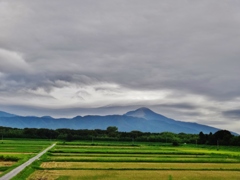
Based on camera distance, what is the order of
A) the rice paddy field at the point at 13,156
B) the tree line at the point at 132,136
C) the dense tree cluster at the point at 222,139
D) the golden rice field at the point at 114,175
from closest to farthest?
the golden rice field at the point at 114,175
the rice paddy field at the point at 13,156
the dense tree cluster at the point at 222,139
the tree line at the point at 132,136

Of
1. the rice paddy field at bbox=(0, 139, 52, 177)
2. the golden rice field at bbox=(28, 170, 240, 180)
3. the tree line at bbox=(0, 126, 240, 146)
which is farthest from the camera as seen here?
the tree line at bbox=(0, 126, 240, 146)

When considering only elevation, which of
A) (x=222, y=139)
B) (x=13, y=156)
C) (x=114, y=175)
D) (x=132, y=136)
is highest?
(x=132, y=136)

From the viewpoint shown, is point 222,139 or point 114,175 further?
point 222,139

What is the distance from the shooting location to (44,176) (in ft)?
80.9

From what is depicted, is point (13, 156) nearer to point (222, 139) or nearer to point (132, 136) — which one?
point (222, 139)

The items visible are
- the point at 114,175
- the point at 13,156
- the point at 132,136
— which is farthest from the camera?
the point at 132,136

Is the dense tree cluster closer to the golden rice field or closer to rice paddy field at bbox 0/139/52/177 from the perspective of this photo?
rice paddy field at bbox 0/139/52/177

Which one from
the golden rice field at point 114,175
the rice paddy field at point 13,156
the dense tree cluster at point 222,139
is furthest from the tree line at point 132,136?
the golden rice field at point 114,175

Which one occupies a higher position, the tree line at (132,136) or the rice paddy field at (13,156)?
the tree line at (132,136)

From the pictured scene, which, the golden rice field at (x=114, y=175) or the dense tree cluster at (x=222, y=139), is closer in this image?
the golden rice field at (x=114, y=175)

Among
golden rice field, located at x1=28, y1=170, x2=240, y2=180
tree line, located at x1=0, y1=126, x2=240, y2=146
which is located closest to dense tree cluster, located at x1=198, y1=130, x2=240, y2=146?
tree line, located at x1=0, y1=126, x2=240, y2=146

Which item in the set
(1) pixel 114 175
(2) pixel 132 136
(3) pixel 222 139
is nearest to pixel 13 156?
(1) pixel 114 175

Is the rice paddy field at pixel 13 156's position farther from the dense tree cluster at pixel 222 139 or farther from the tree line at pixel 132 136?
the dense tree cluster at pixel 222 139

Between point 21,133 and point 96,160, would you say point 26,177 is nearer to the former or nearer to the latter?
point 96,160
